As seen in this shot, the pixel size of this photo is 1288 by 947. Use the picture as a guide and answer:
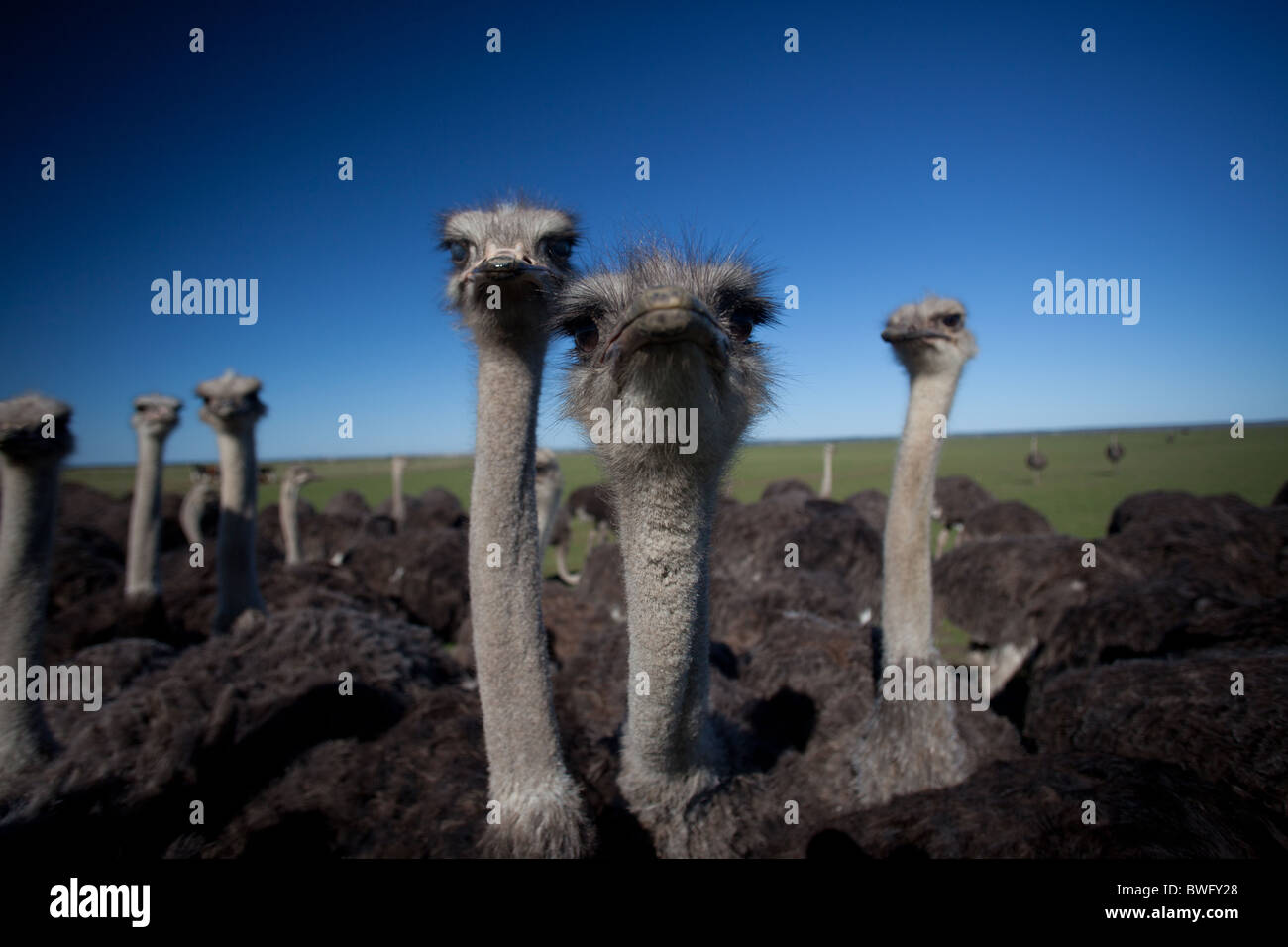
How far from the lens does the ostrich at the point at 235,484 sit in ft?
14.3

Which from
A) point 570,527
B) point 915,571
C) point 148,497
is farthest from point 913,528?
point 570,527

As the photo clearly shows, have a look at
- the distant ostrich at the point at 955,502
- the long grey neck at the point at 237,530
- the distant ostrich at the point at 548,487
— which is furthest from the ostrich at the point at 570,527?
the distant ostrich at the point at 955,502

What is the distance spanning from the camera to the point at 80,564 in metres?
5.76

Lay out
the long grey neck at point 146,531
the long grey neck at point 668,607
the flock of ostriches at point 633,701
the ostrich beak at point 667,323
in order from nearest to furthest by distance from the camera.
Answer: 1. the ostrich beak at point 667,323
2. the long grey neck at point 668,607
3. the flock of ostriches at point 633,701
4. the long grey neck at point 146,531

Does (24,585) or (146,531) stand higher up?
(146,531)

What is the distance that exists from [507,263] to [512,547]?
0.85 m

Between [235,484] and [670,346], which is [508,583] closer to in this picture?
[670,346]

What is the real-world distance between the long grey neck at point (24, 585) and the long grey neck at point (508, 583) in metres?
1.78

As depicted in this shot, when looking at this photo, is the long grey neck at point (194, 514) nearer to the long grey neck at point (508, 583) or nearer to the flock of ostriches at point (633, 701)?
the flock of ostriches at point (633, 701)

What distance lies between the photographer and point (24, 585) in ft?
8.72

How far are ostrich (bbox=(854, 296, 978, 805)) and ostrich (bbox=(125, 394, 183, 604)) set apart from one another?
4.81m

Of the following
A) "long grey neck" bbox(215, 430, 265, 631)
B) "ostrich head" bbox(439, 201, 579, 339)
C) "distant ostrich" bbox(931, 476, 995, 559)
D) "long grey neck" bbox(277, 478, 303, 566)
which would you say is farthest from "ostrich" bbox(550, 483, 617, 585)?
"distant ostrich" bbox(931, 476, 995, 559)
